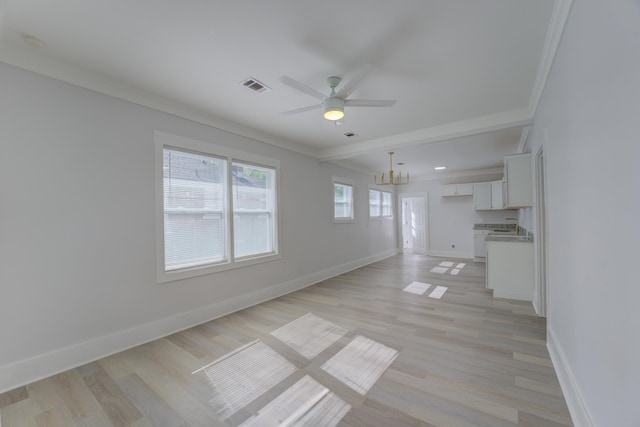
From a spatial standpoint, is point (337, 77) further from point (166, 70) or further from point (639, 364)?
point (639, 364)

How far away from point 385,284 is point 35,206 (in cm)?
493

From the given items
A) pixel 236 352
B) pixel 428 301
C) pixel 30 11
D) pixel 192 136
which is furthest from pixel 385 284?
pixel 30 11

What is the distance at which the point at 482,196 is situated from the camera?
746 cm

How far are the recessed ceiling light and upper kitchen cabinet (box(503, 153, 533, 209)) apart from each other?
5.33m

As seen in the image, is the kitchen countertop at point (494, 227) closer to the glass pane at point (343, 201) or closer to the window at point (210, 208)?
the glass pane at point (343, 201)

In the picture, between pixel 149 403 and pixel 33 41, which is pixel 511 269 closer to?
pixel 149 403

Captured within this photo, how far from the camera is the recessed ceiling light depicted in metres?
2.02

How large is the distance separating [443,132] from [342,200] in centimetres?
294

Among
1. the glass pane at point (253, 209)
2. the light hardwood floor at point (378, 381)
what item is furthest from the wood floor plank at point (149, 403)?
the glass pane at point (253, 209)

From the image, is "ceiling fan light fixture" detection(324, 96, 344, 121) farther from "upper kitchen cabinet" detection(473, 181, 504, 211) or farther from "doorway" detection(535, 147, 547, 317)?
"upper kitchen cabinet" detection(473, 181, 504, 211)

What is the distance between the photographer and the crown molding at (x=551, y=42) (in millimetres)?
1721

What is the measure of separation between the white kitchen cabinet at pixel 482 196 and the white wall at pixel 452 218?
0.61m

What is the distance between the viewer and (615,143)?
3.71ft

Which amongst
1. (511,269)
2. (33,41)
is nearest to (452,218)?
(511,269)
